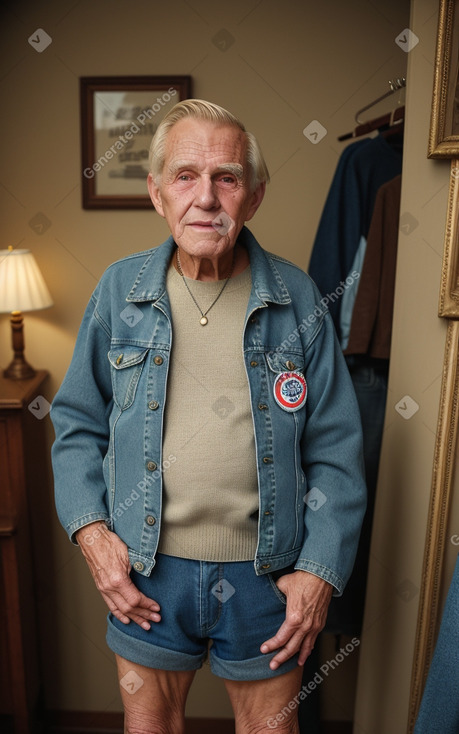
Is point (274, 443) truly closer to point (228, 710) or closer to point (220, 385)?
point (220, 385)

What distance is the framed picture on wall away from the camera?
2148 mm

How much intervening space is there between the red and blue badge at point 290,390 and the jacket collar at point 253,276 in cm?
15

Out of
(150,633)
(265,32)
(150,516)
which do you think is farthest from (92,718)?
(265,32)

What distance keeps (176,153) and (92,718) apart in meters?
2.16

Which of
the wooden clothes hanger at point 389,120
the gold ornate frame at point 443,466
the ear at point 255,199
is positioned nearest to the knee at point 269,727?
the gold ornate frame at point 443,466

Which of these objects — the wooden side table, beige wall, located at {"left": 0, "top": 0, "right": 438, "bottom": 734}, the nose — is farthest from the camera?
beige wall, located at {"left": 0, "top": 0, "right": 438, "bottom": 734}

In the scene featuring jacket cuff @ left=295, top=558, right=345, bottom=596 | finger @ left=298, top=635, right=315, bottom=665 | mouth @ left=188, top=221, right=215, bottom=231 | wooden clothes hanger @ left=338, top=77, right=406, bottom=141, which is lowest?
finger @ left=298, top=635, right=315, bottom=665

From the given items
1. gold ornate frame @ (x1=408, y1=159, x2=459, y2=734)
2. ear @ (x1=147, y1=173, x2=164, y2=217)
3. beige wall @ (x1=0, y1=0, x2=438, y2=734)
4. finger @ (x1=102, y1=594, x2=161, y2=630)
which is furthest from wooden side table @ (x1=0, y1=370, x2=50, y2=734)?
gold ornate frame @ (x1=408, y1=159, x2=459, y2=734)

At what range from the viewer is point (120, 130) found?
2.18 m

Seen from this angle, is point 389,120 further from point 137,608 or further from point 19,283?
point 137,608

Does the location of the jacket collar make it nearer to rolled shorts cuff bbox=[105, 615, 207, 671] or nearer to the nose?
the nose

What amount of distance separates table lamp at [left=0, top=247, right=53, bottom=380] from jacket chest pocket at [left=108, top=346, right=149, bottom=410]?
2.65 ft

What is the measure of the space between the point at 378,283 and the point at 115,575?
1.07m

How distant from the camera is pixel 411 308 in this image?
1.67 meters
